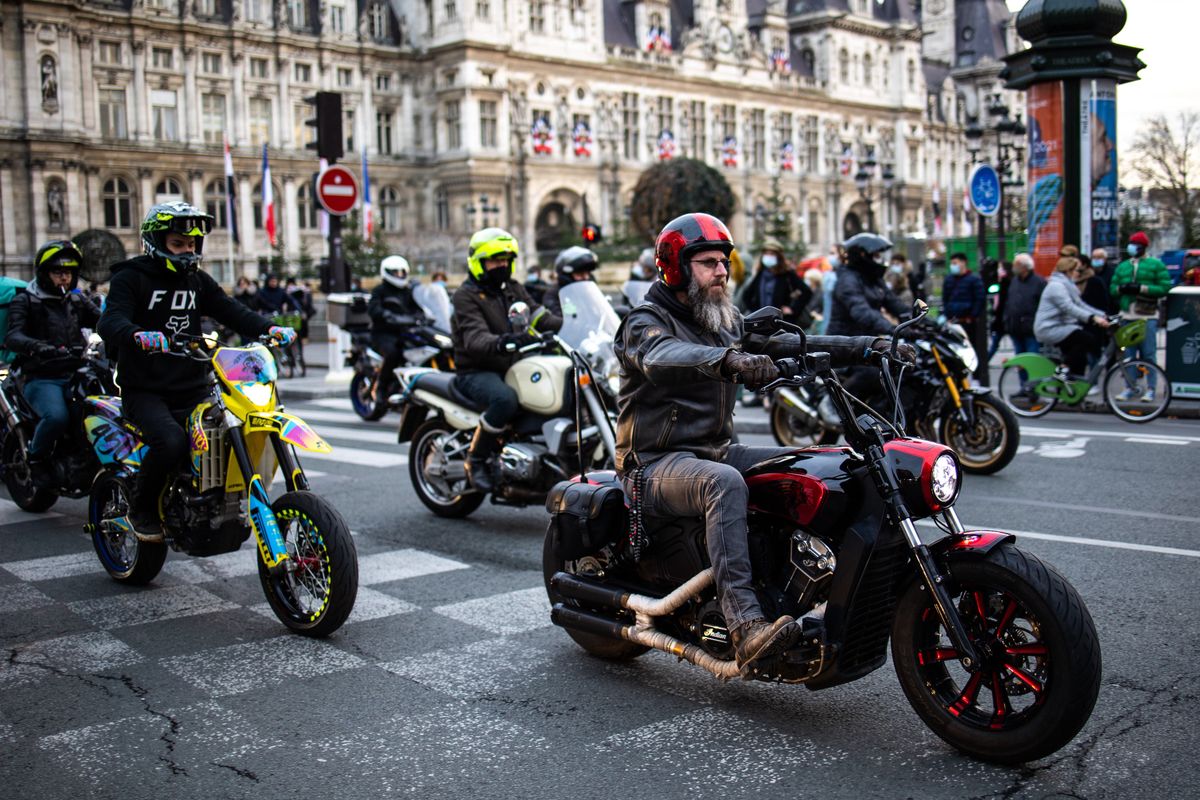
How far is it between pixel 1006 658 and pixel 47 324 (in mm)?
7444

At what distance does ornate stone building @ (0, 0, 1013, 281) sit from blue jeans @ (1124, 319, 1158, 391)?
79.5ft

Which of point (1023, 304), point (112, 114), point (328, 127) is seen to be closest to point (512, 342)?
point (1023, 304)

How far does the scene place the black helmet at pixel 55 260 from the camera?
881 cm

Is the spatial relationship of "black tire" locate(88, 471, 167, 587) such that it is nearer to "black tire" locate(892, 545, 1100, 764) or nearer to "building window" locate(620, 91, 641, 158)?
"black tire" locate(892, 545, 1100, 764)

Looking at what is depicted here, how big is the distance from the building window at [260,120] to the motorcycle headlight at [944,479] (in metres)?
57.5

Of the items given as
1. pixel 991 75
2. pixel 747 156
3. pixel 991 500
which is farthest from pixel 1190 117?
pixel 991 500

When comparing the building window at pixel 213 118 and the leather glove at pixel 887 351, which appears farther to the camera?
the building window at pixel 213 118

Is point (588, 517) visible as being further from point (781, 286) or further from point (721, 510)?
point (781, 286)

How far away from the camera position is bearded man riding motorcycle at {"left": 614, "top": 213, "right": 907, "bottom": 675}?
4.15 metres

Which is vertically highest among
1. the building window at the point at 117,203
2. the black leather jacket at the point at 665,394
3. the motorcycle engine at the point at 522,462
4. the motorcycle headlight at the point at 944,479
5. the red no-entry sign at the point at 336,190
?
the building window at the point at 117,203

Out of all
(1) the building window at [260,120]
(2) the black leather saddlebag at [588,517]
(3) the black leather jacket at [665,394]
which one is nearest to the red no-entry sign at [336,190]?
(2) the black leather saddlebag at [588,517]

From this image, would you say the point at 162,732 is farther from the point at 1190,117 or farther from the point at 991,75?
the point at 991,75

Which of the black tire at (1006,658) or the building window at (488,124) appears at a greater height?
the building window at (488,124)

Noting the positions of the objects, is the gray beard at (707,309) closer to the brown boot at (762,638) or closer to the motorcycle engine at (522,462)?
the brown boot at (762,638)
